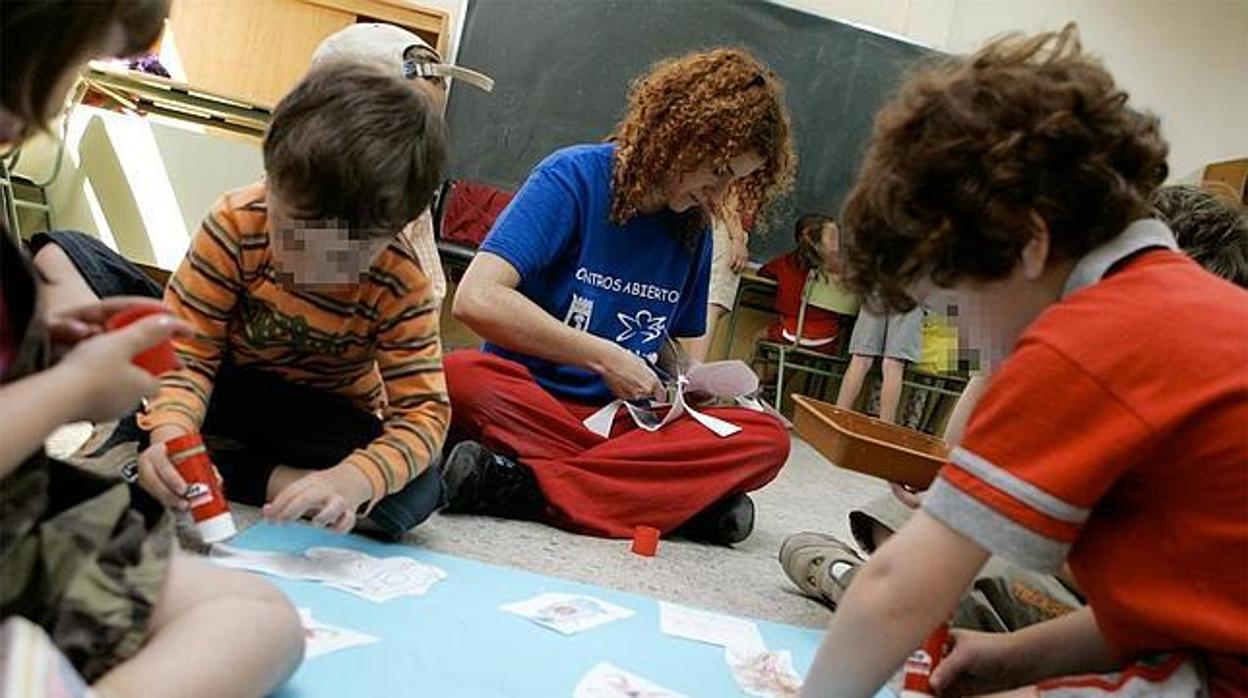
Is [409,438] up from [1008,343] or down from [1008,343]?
down

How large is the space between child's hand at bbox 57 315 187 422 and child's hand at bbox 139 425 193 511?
42cm

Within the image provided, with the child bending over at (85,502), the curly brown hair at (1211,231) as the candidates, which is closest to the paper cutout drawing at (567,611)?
the child bending over at (85,502)

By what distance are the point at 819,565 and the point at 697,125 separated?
2.22ft

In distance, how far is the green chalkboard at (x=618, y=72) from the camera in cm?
389

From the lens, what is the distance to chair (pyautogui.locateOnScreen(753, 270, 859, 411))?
12.9ft

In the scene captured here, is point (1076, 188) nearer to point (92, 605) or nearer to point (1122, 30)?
point (92, 605)

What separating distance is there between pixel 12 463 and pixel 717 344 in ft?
12.4

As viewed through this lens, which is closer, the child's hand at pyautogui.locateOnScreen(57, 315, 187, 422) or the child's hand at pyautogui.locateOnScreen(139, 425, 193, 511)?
the child's hand at pyautogui.locateOnScreen(57, 315, 187, 422)

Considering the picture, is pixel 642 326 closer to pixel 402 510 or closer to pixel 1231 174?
pixel 402 510

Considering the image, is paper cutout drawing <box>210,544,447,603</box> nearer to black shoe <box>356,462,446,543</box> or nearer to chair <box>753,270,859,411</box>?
black shoe <box>356,462,446,543</box>

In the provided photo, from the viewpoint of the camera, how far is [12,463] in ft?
1.96

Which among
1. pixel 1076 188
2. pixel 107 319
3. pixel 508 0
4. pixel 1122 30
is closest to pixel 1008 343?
pixel 1076 188

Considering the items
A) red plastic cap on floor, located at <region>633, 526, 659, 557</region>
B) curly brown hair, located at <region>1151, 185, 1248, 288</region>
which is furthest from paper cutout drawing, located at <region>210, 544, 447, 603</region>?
curly brown hair, located at <region>1151, 185, 1248, 288</region>

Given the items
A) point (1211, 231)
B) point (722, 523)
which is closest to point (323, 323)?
point (722, 523)
